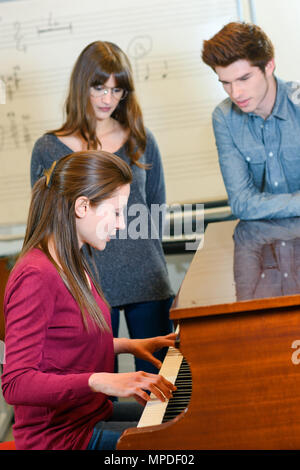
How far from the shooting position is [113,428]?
5.10ft

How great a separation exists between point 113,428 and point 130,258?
1.01 metres

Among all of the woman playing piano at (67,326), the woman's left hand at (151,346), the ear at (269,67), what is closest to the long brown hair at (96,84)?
the ear at (269,67)

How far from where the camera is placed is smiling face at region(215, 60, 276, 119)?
7.23ft

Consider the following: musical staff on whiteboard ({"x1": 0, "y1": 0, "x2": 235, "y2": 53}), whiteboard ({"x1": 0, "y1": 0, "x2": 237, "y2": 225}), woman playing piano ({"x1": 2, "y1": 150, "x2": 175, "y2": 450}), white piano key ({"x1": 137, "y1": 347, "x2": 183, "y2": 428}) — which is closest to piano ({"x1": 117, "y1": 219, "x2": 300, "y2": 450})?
white piano key ({"x1": 137, "y1": 347, "x2": 183, "y2": 428})

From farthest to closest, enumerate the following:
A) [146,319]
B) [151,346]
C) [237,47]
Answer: [146,319]
[237,47]
[151,346]

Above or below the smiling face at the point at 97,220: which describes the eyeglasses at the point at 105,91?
above

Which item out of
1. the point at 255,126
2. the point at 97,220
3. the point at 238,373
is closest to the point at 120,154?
the point at 255,126

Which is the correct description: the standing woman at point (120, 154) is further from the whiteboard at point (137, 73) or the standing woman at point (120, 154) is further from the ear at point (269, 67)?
the whiteboard at point (137, 73)

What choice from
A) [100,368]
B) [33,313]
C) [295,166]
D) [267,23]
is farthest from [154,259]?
[267,23]

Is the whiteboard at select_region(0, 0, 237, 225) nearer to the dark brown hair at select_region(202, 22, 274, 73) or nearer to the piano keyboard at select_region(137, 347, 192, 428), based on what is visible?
the dark brown hair at select_region(202, 22, 274, 73)

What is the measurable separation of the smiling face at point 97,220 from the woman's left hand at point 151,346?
0.34 meters

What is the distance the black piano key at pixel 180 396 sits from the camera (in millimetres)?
1402

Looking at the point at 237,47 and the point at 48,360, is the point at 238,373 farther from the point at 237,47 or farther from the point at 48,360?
the point at 237,47

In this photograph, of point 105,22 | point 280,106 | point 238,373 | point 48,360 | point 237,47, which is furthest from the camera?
point 105,22
